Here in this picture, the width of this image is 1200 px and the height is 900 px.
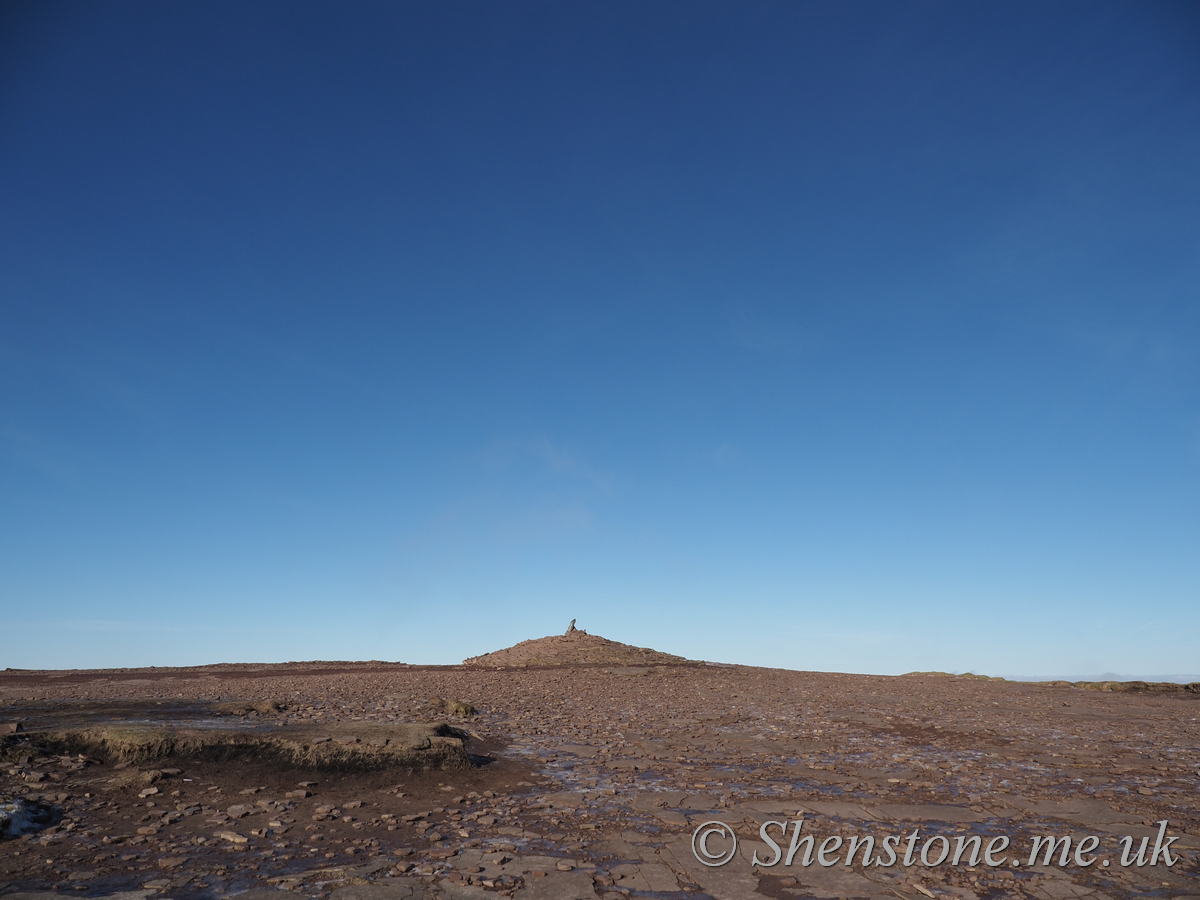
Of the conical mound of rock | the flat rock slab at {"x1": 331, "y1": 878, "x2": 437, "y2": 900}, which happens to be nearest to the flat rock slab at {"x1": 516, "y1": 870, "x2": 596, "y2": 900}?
the flat rock slab at {"x1": 331, "y1": 878, "x2": 437, "y2": 900}

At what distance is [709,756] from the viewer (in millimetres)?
11609

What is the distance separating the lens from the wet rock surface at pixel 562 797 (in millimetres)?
5820

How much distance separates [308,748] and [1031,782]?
10.2m

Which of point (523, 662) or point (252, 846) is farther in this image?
point (523, 662)

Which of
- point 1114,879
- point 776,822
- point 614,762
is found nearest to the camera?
point 1114,879

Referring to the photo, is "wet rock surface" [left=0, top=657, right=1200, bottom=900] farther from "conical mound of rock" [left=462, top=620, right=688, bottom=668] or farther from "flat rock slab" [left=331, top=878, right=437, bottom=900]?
"conical mound of rock" [left=462, top=620, right=688, bottom=668]

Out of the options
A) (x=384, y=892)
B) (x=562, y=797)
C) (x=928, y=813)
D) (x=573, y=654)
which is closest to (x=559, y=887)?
(x=384, y=892)

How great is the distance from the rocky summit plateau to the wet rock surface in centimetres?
4

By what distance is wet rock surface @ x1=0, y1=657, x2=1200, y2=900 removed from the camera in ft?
19.1

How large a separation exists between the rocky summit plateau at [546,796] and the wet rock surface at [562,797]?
0.04m

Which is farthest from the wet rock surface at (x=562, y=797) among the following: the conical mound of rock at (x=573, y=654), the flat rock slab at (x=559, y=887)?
the conical mound of rock at (x=573, y=654)

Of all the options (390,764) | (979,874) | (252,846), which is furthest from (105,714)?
(979,874)

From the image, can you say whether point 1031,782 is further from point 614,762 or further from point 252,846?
point 252,846

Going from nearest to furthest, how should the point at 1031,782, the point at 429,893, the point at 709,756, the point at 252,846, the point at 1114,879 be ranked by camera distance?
1. the point at 429,893
2. the point at 1114,879
3. the point at 252,846
4. the point at 1031,782
5. the point at 709,756
